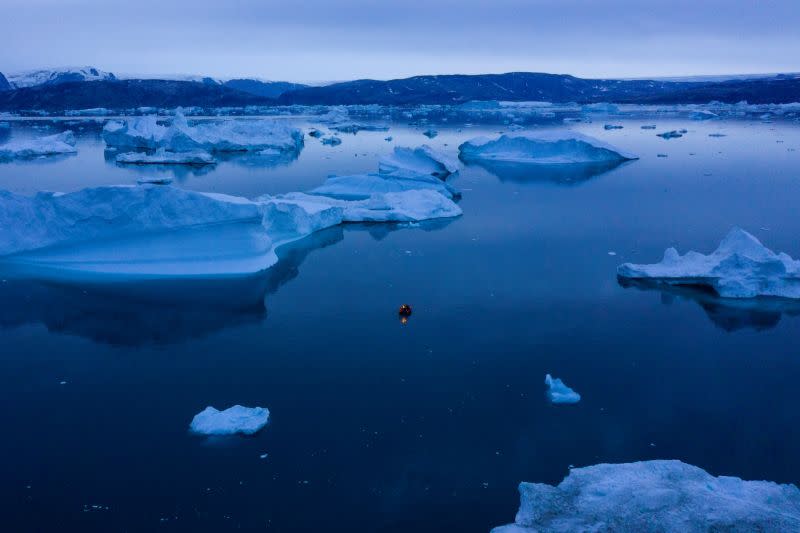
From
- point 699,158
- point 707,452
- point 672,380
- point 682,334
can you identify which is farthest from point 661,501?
point 699,158

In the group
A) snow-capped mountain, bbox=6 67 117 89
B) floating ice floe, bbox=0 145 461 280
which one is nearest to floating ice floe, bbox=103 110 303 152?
floating ice floe, bbox=0 145 461 280

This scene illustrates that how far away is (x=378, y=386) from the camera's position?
5.28 m

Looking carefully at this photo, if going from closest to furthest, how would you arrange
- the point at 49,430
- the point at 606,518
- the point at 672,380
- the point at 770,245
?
the point at 606,518 < the point at 49,430 < the point at 672,380 < the point at 770,245

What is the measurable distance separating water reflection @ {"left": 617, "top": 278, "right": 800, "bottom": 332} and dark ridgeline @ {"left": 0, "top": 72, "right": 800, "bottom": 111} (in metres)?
61.7

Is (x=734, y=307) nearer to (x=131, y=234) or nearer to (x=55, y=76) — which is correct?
(x=131, y=234)

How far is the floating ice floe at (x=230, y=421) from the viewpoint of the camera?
14.8 ft

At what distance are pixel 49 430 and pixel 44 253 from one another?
4973 mm

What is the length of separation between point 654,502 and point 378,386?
99.3 inches

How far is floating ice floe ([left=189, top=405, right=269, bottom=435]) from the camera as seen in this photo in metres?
4.51

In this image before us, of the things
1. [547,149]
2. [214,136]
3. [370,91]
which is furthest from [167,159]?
[370,91]

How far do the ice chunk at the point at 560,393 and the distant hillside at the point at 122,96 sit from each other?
68.8 meters

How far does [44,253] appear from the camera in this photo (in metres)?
8.69

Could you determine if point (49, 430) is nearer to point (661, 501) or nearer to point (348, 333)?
point (348, 333)

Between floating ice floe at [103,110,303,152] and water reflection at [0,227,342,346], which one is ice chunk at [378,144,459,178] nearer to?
water reflection at [0,227,342,346]
